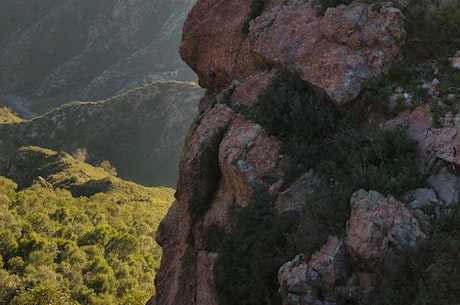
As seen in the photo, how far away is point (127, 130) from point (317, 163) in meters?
128

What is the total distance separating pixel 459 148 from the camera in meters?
8.91

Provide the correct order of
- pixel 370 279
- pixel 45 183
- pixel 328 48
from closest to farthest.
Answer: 1. pixel 370 279
2. pixel 328 48
3. pixel 45 183

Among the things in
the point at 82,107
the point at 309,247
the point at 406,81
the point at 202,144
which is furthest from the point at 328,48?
the point at 82,107

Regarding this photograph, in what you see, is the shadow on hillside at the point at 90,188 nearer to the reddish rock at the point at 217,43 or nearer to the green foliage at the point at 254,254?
the reddish rock at the point at 217,43

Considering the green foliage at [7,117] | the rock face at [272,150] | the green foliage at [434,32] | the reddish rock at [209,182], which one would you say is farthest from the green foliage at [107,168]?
the green foliage at [434,32]

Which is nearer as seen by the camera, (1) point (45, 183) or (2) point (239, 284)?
(2) point (239, 284)

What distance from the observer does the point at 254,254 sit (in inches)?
406

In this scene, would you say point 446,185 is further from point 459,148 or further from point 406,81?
point 406,81

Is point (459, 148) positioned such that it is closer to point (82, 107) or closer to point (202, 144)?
point (202, 144)

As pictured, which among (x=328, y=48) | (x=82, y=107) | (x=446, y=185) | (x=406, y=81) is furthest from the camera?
(x=82, y=107)

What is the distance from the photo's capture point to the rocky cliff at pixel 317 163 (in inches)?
324

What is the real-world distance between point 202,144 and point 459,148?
7137mm

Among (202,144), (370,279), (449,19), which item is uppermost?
(202,144)

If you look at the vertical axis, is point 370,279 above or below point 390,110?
below
